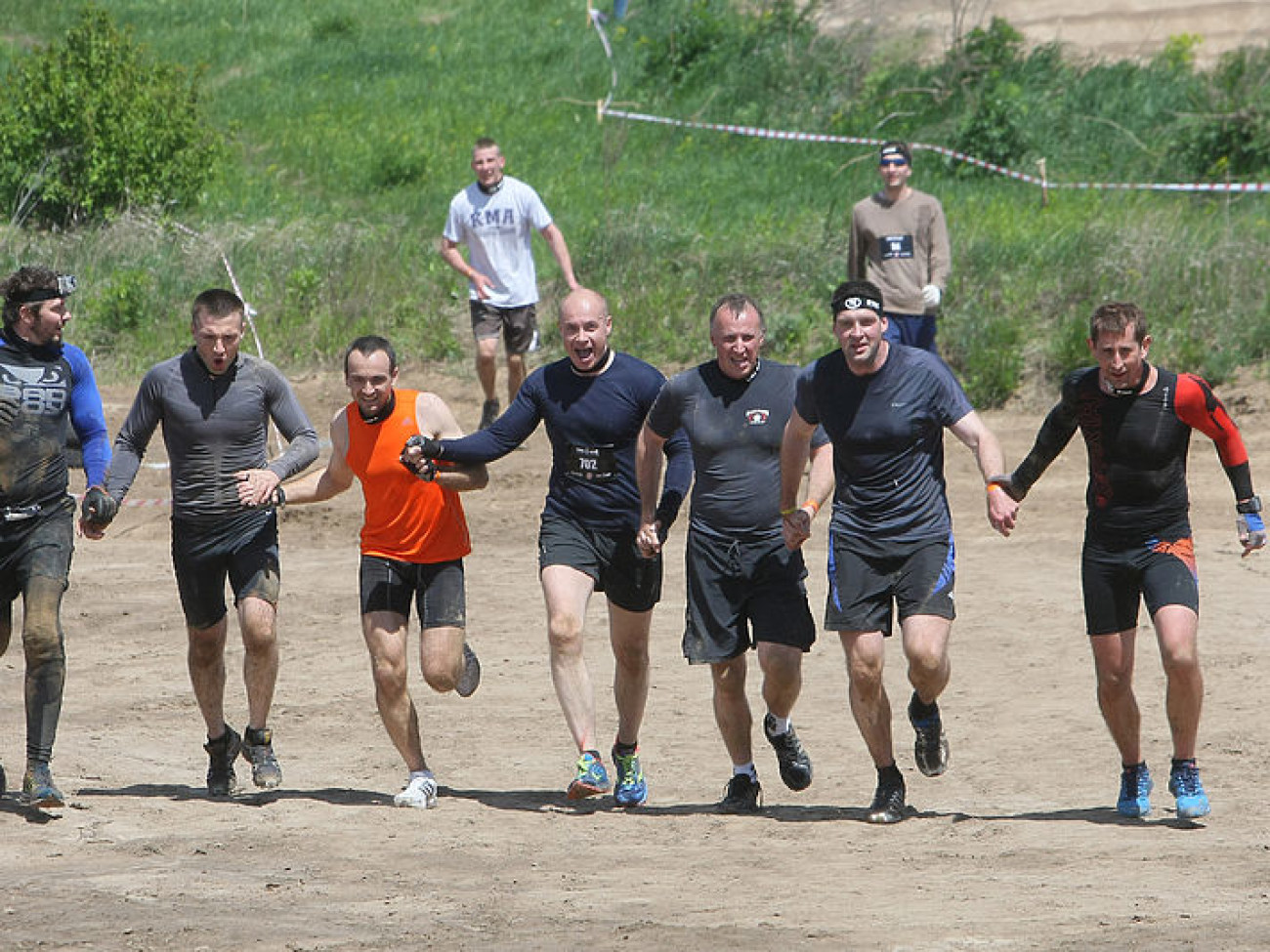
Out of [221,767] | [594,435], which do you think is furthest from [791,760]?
[221,767]

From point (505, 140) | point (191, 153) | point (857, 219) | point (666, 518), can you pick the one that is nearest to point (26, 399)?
point (666, 518)

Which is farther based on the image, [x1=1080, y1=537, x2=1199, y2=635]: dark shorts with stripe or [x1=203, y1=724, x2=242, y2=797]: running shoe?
[x1=203, y1=724, x2=242, y2=797]: running shoe

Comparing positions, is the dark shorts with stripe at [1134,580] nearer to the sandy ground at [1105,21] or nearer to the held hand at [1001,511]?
the held hand at [1001,511]

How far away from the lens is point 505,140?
25562 mm

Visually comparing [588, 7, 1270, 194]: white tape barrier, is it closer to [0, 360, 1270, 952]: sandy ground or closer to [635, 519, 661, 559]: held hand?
[0, 360, 1270, 952]: sandy ground

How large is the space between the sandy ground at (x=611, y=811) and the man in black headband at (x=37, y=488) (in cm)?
62

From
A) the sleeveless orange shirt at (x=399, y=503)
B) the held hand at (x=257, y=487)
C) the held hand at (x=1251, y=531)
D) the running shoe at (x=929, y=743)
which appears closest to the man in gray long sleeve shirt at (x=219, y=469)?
the held hand at (x=257, y=487)

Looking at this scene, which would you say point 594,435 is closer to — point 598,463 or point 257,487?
point 598,463

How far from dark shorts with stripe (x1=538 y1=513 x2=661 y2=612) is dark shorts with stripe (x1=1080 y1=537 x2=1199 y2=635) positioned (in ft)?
6.25

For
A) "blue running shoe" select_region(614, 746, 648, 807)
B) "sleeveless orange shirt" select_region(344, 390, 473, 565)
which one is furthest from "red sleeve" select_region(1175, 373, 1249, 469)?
"sleeveless orange shirt" select_region(344, 390, 473, 565)

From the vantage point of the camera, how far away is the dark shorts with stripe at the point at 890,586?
7.92 meters

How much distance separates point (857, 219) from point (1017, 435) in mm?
3309

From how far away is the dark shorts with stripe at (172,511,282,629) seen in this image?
8648mm

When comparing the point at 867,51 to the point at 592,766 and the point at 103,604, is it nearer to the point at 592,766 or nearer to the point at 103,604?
the point at 103,604
